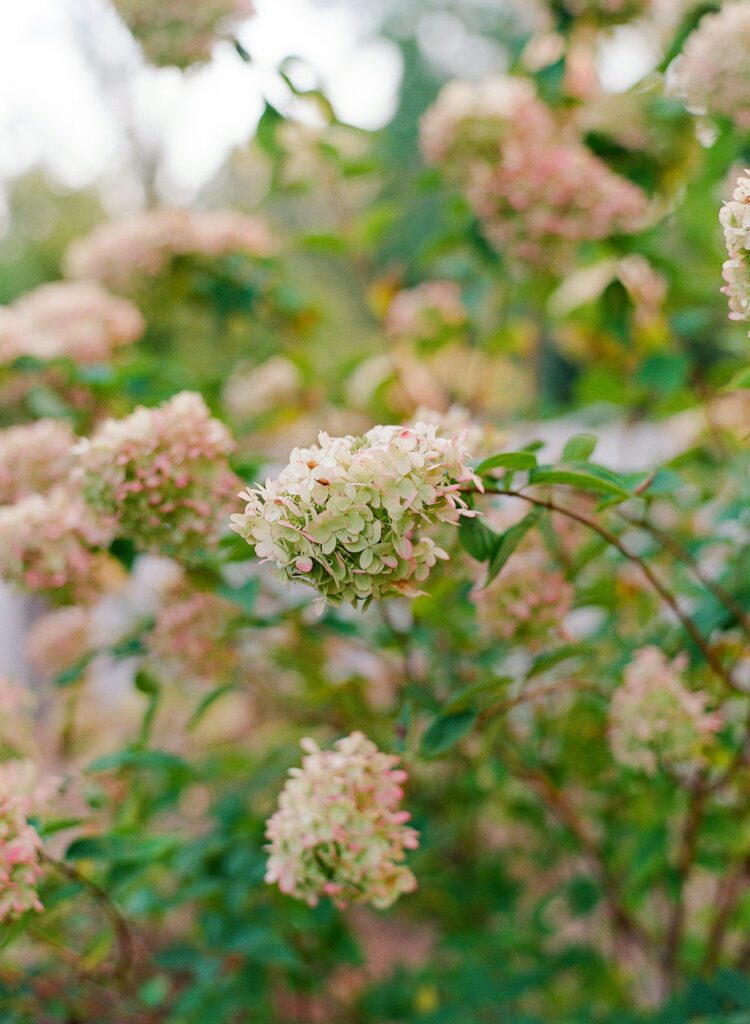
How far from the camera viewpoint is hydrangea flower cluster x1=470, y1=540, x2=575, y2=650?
3.78 feet

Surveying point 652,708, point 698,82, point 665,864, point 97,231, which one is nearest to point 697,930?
point 665,864

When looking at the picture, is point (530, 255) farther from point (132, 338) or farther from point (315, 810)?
point (315, 810)

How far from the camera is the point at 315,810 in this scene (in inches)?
34.4

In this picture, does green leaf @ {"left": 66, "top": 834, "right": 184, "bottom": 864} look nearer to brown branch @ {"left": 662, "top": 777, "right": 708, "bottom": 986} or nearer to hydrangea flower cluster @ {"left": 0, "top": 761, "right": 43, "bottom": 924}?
hydrangea flower cluster @ {"left": 0, "top": 761, "right": 43, "bottom": 924}

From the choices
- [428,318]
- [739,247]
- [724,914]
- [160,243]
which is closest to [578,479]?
[739,247]

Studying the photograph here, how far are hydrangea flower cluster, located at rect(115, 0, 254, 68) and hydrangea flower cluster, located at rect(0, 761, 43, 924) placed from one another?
1.11 meters

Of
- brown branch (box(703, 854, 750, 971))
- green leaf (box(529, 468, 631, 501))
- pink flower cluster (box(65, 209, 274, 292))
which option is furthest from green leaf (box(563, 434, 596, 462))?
pink flower cluster (box(65, 209, 274, 292))

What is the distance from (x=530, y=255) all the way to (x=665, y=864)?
1050 mm

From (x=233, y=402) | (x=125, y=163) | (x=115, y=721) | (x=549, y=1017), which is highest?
(x=125, y=163)

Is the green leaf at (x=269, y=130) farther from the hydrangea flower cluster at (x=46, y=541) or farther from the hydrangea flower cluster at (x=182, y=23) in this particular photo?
the hydrangea flower cluster at (x=46, y=541)

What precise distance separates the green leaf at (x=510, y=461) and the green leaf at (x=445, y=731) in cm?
29

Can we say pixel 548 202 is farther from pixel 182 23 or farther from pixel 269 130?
pixel 182 23

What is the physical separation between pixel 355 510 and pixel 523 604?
537mm

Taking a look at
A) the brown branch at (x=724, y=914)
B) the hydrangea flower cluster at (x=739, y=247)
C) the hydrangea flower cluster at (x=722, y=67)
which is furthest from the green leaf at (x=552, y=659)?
the hydrangea flower cluster at (x=722, y=67)
